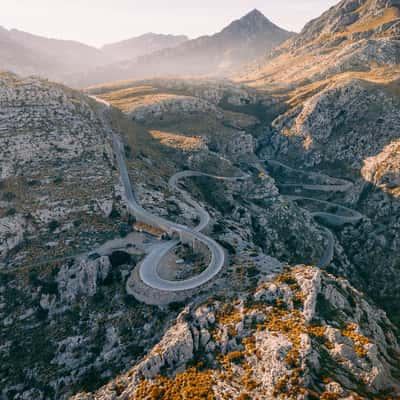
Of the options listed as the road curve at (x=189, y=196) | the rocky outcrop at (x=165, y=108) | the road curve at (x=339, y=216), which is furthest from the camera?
the rocky outcrop at (x=165, y=108)

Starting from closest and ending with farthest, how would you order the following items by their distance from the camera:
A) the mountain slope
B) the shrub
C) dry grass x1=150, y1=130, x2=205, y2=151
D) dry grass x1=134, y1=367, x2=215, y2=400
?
dry grass x1=134, y1=367, x2=215, y2=400
the shrub
the mountain slope
dry grass x1=150, y1=130, x2=205, y2=151

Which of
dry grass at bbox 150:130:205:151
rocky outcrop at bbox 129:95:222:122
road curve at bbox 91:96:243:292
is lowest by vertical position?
road curve at bbox 91:96:243:292

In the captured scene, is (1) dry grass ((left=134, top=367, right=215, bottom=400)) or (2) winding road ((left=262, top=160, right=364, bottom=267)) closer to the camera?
(1) dry grass ((left=134, top=367, right=215, bottom=400))

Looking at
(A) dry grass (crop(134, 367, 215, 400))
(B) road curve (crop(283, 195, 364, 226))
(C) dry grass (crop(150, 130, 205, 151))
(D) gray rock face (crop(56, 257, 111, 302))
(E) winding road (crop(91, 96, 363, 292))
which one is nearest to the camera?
(A) dry grass (crop(134, 367, 215, 400))

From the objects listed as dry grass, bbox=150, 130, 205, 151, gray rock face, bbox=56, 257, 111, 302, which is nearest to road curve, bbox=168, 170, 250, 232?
dry grass, bbox=150, 130, 205, 151

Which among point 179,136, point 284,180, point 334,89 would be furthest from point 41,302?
point 334,89

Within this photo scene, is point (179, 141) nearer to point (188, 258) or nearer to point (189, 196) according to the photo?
point (189, 196)

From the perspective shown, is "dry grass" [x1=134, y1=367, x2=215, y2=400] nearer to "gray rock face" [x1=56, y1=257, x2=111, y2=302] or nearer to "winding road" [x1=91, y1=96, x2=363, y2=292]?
"winding road" [x1=91, y1=96, x2=363, y2=292]

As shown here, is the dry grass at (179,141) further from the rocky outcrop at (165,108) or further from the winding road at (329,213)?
the winding road at (329,213)

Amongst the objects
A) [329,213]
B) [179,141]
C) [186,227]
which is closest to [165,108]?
[179,141]

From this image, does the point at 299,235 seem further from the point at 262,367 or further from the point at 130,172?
the point at 262,367

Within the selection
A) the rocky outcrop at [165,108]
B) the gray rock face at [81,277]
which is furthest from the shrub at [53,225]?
the rocky outcrop at [165,108]

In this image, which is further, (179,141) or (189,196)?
(179,141)
